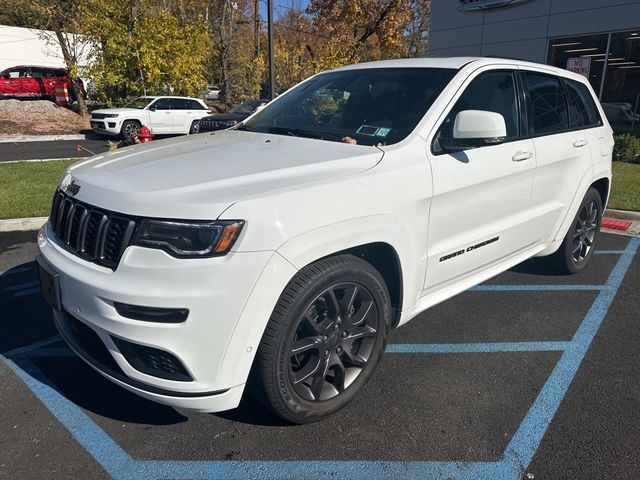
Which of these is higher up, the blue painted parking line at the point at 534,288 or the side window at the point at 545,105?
the side window at the point at 545,105

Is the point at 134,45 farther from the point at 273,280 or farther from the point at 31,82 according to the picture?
the point at 273,280

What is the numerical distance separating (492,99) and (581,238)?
6.48 feet

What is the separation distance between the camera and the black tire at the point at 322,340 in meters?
2.32

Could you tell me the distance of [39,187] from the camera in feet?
26.2

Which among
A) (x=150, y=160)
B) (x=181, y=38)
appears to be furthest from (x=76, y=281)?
(x=181, y=38)

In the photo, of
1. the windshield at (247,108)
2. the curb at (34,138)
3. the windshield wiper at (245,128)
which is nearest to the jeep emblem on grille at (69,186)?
the windshield wiper at (245,128)

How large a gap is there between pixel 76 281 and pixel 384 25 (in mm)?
23825

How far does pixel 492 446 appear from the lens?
255 centimetres

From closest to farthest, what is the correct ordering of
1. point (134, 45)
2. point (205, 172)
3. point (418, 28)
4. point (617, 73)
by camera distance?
point (205, 172) < point (617, 73) < point (134, 45) < point (418, 28)

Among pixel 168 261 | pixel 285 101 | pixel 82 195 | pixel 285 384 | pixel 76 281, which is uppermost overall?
pixel 285 101

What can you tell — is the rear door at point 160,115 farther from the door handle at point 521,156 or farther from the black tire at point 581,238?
the door handle at point 521,156

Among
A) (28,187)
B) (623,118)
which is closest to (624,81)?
(623,118)

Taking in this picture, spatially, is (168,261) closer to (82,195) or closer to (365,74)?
(82,195)

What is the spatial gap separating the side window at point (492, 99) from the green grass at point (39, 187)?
14.3 ft
